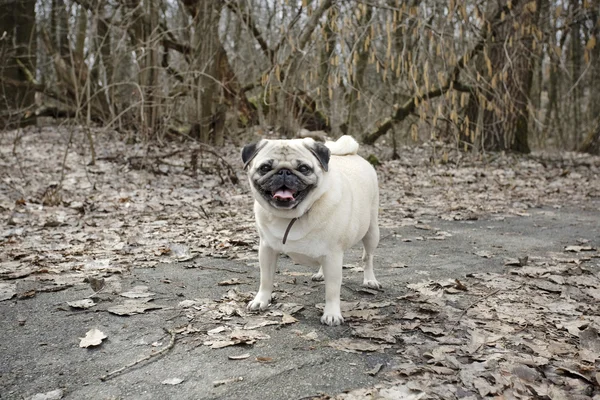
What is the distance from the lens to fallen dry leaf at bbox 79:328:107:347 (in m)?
3.01

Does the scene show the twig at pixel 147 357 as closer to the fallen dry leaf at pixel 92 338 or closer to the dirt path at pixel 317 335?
the dirt path at pixel 317 335

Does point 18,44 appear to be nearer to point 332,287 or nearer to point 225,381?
point 332,287

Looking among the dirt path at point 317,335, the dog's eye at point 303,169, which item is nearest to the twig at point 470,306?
the dirt path at point 317,335

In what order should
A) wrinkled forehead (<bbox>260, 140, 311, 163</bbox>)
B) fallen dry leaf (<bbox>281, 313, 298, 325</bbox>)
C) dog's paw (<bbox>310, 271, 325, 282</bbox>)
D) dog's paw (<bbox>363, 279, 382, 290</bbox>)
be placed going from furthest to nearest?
dog's paw (<bbox>310, 271, 325, 282</bbox>)
dog's paw (<bbox>363, 279, 382, 290</bbox>)
fallen dry leaf (<bbox>281, 313, 298, 325</bbox>)
wrinkled forehead (<bbox>260, 140, 311, 163</bbox>)

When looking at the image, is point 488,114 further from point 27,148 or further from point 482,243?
point 27,148

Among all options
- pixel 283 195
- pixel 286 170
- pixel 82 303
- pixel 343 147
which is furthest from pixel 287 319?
pixel 343 147

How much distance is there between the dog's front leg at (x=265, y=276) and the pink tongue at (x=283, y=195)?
51 cm

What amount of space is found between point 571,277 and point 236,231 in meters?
3.48

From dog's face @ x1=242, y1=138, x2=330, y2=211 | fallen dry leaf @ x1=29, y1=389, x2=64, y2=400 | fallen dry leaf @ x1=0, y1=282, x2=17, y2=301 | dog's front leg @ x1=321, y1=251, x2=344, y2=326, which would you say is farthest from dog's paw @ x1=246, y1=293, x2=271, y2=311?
fallen dry leaf @ x1=0, y1=282, x2=17, y2=301

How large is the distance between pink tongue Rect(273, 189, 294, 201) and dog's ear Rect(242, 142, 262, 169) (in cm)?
36

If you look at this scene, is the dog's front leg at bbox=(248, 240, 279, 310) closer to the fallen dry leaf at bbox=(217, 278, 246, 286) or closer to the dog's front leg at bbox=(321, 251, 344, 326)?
the dog's front leg at bbox=(321, 251, 344, 326)

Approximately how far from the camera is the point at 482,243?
571 cm

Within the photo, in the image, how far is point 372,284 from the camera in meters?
4.15

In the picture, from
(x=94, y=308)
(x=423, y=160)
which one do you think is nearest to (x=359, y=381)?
(x=94, y=308)
